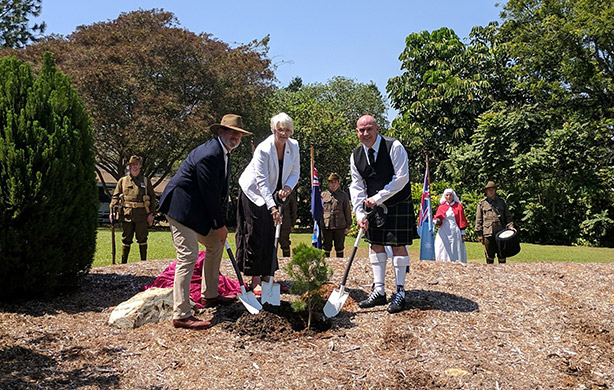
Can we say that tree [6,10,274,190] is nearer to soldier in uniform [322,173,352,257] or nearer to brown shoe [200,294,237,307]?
soldier in uniform [322,173,352,257]

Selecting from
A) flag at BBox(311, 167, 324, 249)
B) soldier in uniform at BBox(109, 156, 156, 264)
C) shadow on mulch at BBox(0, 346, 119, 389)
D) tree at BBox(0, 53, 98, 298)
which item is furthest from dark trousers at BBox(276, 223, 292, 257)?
shadow on mulch at BBox(0, 346, 119, 389)

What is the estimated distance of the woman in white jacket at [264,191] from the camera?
5535 millimetres

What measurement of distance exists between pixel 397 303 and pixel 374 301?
1.02ft

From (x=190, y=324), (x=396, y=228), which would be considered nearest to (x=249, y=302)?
(x=190, y=324)

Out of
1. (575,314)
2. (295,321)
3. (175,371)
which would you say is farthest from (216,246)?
(575,314)

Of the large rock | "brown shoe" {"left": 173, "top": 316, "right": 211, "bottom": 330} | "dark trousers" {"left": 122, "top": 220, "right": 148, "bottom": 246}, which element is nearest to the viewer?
"brown shoe" {"left": 173, "top": 316, "right": 211, "bottom": 330}

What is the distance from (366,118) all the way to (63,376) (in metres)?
3.76

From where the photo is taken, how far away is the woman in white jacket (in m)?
5.54

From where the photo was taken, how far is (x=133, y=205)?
9695mm

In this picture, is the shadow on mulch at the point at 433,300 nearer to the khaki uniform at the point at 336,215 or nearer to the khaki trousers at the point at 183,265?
the khaki trousers at the point at 183,265

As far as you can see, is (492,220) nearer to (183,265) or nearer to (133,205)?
(133,205)

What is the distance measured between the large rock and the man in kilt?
2.09 metres

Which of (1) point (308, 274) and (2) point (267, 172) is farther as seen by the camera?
(2) point (267, 172)

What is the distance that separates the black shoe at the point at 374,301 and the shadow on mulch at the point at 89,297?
9.19 ft
